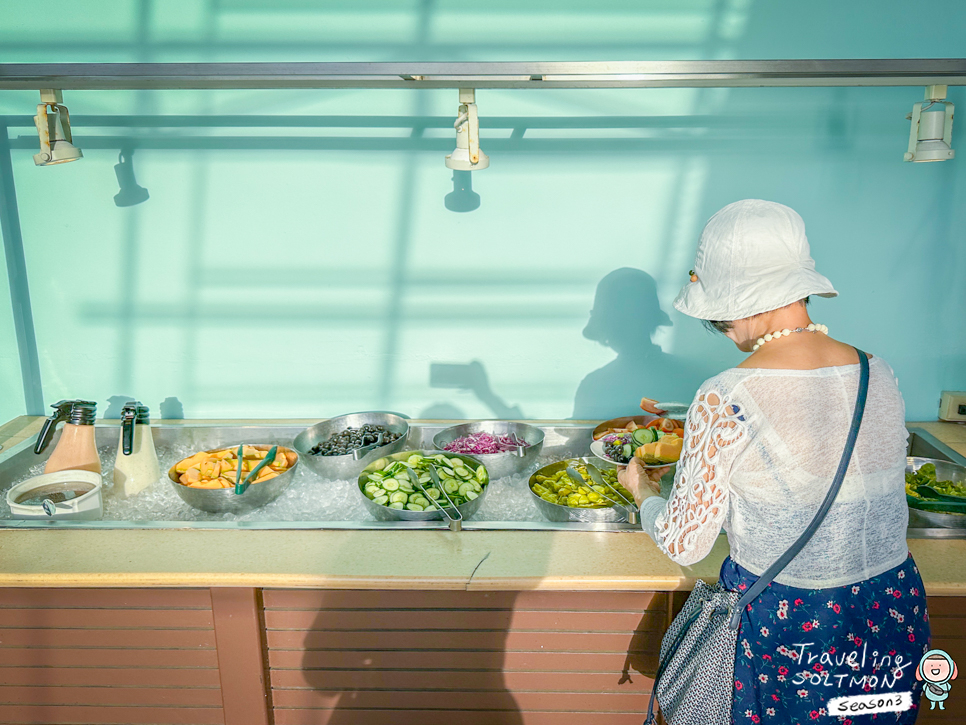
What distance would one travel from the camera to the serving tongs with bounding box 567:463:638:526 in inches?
70.9

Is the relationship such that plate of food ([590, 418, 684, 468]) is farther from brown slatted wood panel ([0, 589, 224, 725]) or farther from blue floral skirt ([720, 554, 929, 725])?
Answer: brown slatted wood panel ([0, 589, 224, 725])

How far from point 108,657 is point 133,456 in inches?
24.4

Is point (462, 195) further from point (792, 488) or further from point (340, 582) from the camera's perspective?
point (792, 488)

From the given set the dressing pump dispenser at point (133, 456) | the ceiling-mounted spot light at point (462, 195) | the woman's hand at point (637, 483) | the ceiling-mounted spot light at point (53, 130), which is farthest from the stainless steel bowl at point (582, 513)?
the ceiling-mounted spot light at point (53, 130)

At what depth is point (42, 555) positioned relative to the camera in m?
1.66

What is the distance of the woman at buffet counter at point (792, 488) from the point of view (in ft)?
3.92

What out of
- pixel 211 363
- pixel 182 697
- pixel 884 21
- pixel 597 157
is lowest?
pixel 182 697

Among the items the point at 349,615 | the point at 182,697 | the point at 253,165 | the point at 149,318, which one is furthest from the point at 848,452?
the point at 149,318

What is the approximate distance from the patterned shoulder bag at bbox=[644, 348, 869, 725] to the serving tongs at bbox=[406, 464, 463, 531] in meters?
0.59

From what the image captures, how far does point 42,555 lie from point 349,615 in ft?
2.51

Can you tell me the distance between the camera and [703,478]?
1.24 metres

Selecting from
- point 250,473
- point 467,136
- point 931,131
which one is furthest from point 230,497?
point 931,131

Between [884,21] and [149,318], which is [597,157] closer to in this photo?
[884,21]

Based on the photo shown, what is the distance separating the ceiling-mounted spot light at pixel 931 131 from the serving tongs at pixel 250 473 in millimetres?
1995
